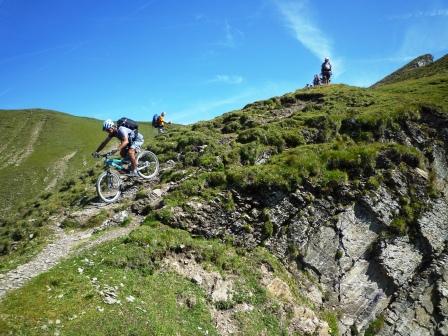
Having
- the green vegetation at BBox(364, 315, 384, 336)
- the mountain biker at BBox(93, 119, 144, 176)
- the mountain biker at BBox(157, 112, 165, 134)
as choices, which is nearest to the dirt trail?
the mountain biker at BBox(93, 119, 144, 176)

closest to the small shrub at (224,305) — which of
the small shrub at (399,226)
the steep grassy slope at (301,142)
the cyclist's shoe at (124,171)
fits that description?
the steep grassy slope at (301,142)

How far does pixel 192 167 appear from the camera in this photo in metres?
28.2

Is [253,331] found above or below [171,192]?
below

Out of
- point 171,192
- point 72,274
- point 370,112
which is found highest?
point 370,112

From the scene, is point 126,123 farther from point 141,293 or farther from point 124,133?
point 141,293

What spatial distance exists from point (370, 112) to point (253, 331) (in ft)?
73.0

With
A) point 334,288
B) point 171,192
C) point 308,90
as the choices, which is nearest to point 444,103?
point 308,90

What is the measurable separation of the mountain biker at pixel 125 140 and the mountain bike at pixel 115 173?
0.53m

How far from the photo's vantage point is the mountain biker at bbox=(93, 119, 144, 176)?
21766mm

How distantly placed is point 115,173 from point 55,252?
7.01 m

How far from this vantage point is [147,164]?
1019 inches

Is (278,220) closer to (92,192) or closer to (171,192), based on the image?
(171,192)

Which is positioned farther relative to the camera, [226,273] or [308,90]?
[308,90]

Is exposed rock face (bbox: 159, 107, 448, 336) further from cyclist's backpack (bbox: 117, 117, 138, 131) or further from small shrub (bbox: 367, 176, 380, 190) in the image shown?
cyclist's backpack (bbox: 117, 117, 138, 131)
